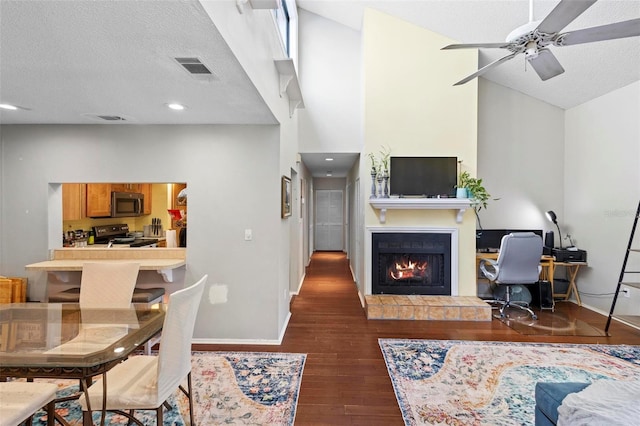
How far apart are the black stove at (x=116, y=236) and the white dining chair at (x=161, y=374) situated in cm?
305

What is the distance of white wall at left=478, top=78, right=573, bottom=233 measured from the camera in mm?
4871

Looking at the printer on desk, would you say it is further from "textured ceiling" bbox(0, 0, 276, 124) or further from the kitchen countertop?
the kitchen countertop

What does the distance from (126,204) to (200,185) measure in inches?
90.0

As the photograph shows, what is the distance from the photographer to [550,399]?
1.65 metres

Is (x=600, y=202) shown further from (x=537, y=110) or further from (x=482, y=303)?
(x=482, y=303)

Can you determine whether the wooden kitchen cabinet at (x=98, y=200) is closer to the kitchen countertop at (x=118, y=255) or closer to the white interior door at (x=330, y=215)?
the kitchen countertop at (x=118, y=255)

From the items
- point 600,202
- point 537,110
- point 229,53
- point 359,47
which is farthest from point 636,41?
point 229,53

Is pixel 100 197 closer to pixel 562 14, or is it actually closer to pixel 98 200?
pixel 98 200

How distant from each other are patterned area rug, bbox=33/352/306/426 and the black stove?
7.55 feet

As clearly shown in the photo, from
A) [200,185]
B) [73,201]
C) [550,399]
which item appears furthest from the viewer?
[73,201]

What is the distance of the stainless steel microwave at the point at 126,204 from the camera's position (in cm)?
466

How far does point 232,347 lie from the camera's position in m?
3.23

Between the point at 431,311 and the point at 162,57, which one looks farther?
the point at 431,311

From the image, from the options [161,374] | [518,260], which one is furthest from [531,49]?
[161,374]
